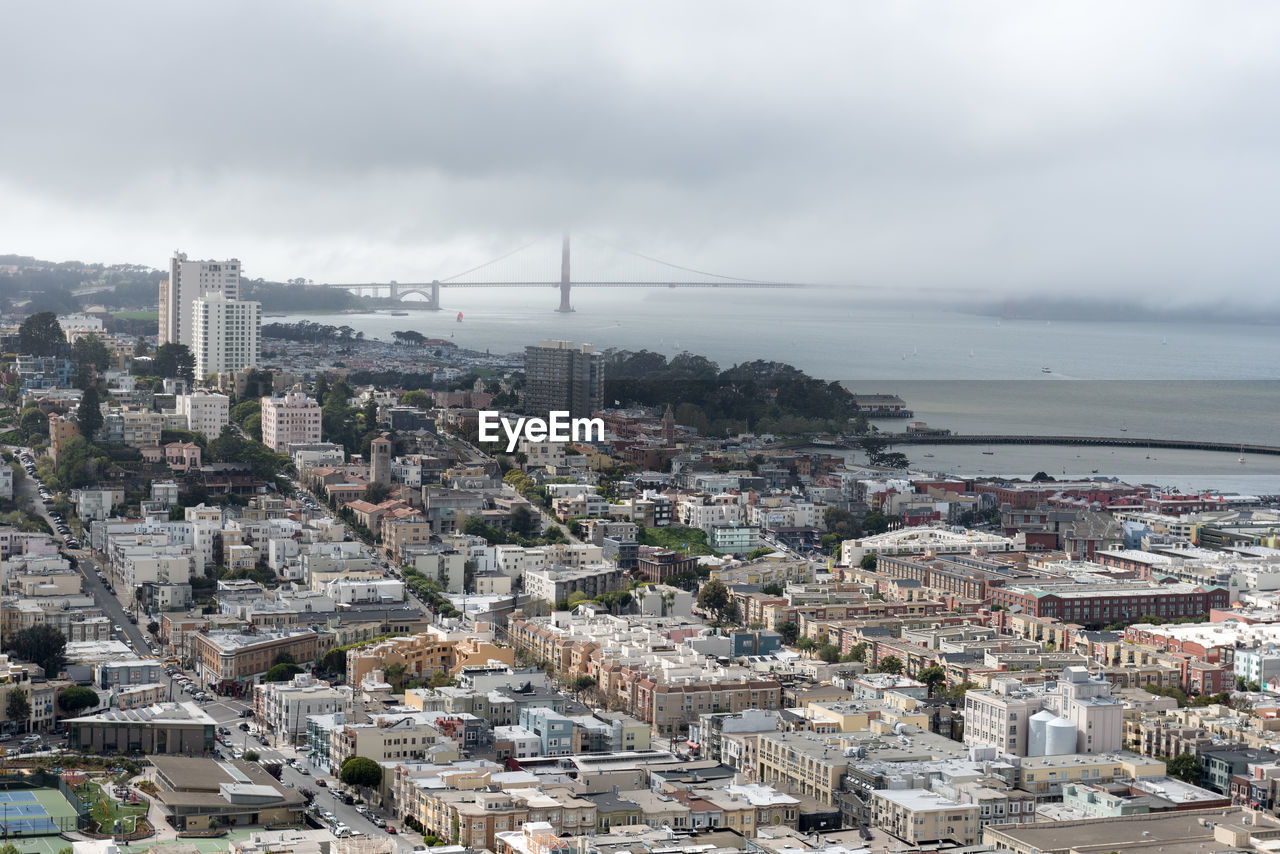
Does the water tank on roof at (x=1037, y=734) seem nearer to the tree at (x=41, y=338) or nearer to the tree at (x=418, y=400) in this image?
the tree at (x=418, y=400)

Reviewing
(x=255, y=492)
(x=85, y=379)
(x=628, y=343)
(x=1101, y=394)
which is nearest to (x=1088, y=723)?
(x=255, y=492)

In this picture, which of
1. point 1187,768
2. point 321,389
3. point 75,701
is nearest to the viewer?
point 1187,768

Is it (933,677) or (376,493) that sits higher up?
(376,493)

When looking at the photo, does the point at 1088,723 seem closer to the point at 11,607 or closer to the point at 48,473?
the point at 11,607

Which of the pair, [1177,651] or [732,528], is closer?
[1177,651]

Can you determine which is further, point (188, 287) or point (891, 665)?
point (188, 287)

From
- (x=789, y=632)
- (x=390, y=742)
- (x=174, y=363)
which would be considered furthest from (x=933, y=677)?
(x=174, y=363)

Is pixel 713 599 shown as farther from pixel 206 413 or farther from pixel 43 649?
pixel 206 413

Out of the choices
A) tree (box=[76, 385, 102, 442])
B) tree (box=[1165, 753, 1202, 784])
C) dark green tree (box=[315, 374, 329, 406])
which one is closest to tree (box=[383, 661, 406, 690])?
tree (box=[1165, 753, 1202, 784])
